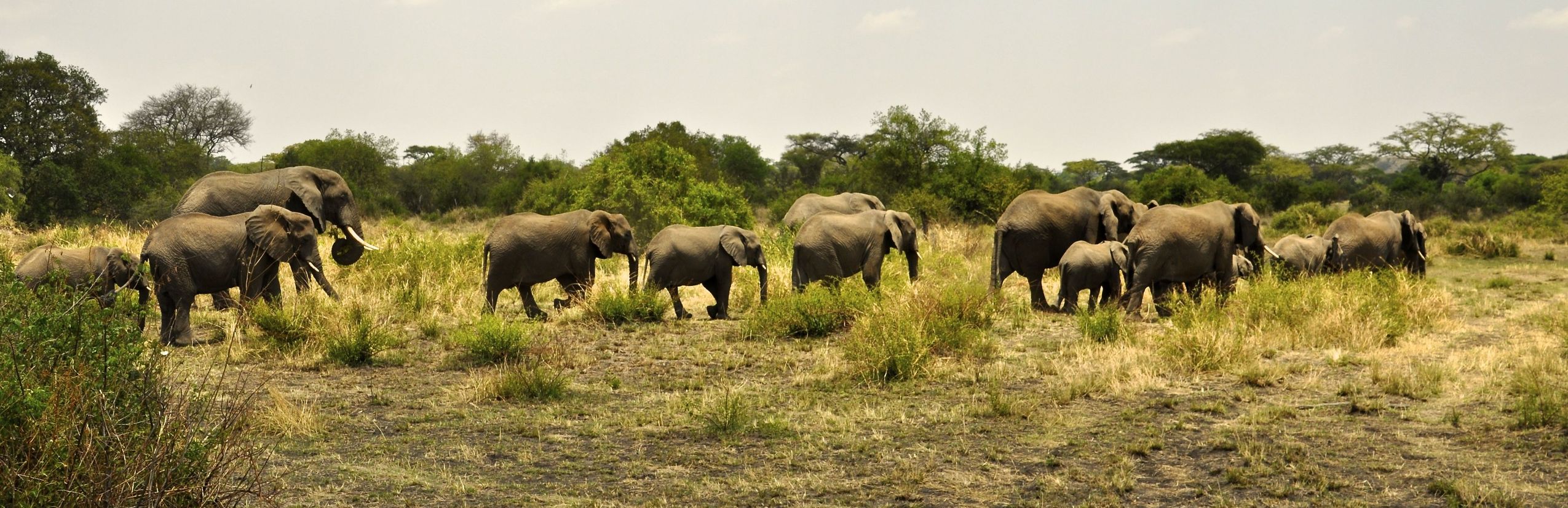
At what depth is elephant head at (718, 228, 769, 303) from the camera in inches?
554

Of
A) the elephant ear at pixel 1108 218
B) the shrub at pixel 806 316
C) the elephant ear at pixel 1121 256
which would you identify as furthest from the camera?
the elephant ear at pixel 1108 218

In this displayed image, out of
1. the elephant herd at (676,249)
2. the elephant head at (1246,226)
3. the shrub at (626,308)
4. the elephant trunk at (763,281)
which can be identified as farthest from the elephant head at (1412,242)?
the shrub at (626,308)

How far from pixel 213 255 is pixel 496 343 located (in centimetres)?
306

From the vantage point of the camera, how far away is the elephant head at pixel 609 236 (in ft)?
46.7

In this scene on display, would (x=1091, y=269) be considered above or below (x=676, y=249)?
below

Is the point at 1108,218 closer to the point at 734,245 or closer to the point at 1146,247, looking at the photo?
the point at 1146,247

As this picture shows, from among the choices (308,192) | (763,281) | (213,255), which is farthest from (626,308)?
(308,192)

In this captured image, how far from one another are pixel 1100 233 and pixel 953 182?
15126mm

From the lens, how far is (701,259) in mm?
13969

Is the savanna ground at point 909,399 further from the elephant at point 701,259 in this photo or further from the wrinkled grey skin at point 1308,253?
the wrinkled grey skin at point 1308,253

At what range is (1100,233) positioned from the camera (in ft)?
52.7

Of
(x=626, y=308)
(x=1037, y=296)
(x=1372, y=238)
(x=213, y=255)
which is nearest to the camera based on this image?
(x=213, y=255)

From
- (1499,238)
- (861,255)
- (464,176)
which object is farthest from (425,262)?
(464,176)

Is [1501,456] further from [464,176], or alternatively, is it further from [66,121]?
[464,176]
